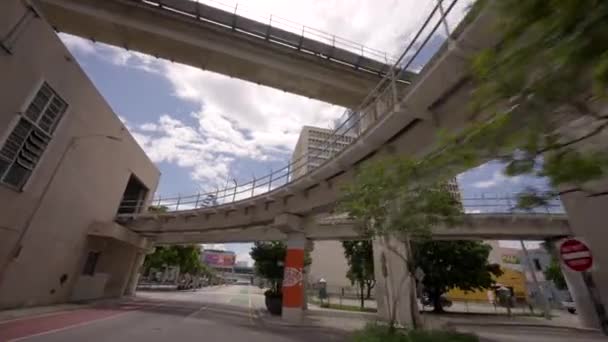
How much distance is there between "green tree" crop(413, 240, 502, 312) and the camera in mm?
22250

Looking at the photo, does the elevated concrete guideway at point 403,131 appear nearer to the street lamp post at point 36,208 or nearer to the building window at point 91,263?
the street lamp post at point 36,208

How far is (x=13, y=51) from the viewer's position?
36.3 feet

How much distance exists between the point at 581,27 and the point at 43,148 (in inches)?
702

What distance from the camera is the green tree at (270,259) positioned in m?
21.7

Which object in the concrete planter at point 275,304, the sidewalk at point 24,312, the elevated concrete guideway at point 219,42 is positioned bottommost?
the sidewalk at point 24,312

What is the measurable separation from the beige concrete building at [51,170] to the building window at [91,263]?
72 millimetres

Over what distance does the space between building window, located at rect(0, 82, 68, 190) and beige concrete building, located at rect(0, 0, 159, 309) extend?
4 centimetres

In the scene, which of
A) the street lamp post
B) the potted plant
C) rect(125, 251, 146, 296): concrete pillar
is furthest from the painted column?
rect(125, 251, 146, 296): concrete pillar

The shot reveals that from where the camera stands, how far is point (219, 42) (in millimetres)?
13672

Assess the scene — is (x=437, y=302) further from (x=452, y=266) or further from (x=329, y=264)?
(x=329, y=264)

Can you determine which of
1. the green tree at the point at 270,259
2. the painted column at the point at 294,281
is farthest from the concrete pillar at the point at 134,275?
the painted column at the point at 294,281

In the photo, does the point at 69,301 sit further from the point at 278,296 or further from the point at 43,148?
the point at 278,296

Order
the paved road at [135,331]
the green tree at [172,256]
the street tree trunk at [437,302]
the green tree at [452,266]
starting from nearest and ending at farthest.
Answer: the paved road at [135,331] → the green tree at [452,266] → the street tree trunk at [437,302] → the green tree at [172,256]

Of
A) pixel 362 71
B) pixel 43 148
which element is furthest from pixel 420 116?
pixel 43 148
